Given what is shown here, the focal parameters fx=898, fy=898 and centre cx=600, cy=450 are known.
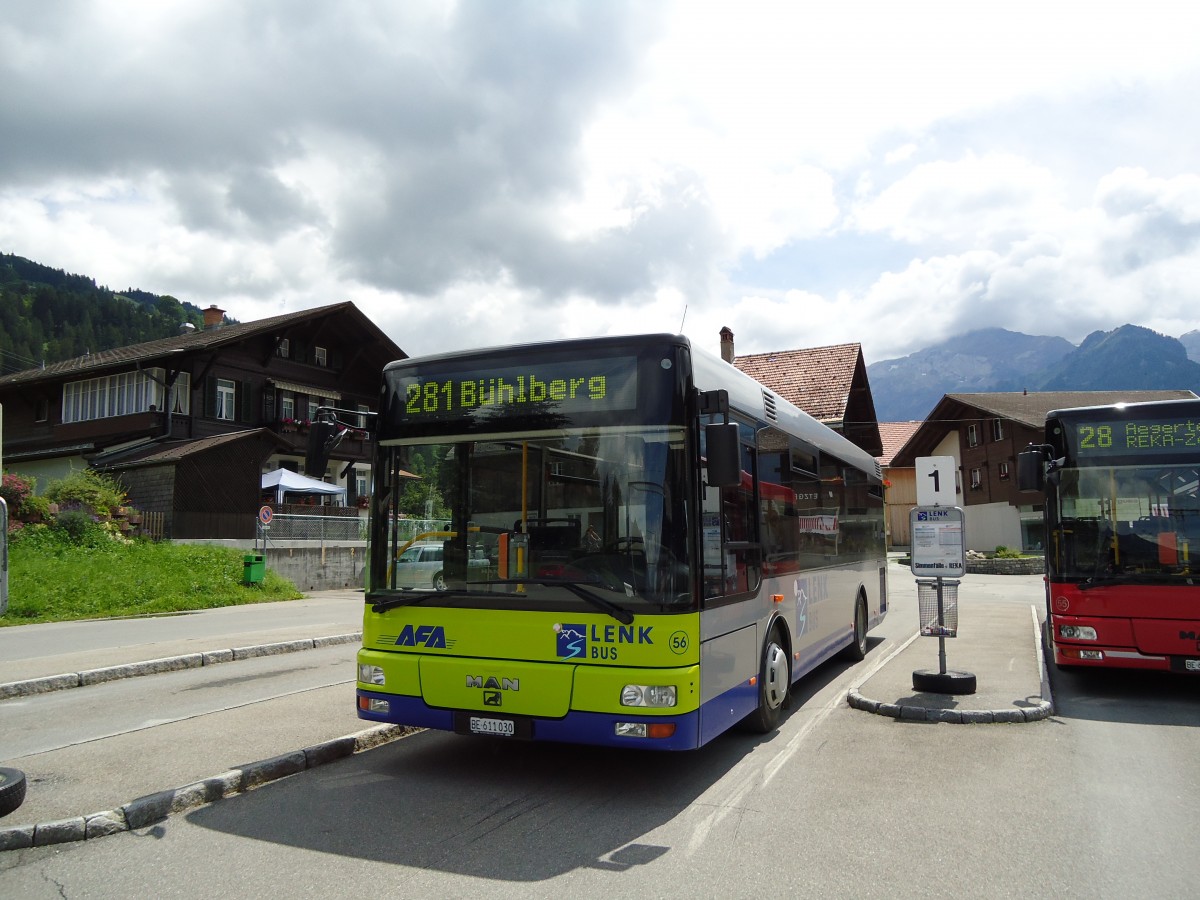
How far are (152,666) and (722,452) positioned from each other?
9.37 meters

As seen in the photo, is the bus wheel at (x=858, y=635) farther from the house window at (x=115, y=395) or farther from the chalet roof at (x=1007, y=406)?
the chalet roof at (x=1007, y=406)

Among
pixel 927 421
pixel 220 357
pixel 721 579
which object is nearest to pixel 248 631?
pixel 721 579

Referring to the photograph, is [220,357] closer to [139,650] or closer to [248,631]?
[248,631]

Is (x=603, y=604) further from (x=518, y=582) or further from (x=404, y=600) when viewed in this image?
(x=404, y=600)

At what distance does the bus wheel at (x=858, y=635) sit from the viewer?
11984 mm

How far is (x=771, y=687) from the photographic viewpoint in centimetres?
756

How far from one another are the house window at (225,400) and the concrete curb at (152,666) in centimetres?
2609

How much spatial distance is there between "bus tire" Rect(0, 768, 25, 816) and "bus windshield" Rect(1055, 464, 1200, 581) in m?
9.26

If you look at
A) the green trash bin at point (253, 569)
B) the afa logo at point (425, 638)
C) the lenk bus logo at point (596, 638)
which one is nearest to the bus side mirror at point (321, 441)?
the afa logo at point (425, 638)

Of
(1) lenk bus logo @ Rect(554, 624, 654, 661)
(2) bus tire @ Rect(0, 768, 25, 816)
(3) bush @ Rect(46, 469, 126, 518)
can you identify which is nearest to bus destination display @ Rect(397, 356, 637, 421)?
(1) lenk bus logo @ Rect(554, 624, 654, 661)

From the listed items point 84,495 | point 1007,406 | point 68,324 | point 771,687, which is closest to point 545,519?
point 771,687

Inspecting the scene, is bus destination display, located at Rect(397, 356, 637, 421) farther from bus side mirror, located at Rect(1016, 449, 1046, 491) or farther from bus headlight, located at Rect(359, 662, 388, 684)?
bus side mirror, located at Rect(1016, 449, 1046, 491)

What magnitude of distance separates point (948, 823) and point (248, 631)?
44.6 feet

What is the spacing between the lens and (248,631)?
1600 centimetres
